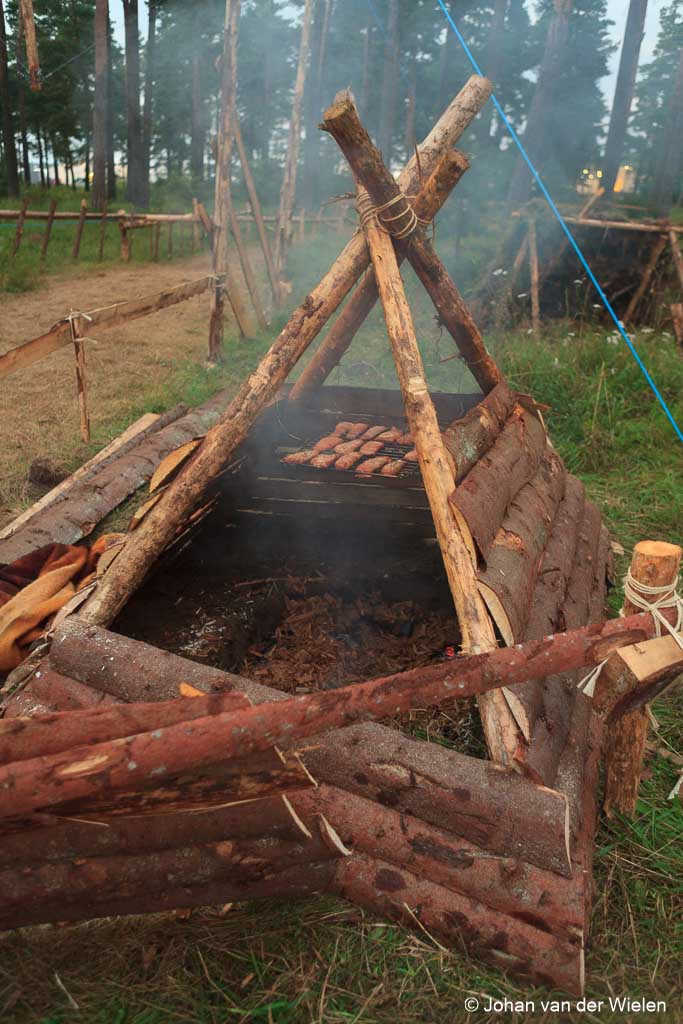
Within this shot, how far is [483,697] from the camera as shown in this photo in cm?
278

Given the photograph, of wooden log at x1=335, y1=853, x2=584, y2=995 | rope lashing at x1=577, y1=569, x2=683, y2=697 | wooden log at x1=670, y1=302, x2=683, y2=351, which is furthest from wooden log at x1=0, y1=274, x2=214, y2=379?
wooden log at x1=670, y1=302, x2=683, y2=351

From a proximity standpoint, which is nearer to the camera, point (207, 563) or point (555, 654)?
point (555, 654)

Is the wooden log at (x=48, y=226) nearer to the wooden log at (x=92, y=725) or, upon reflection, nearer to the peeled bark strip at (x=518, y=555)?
the peeled bark strip at (x=518, y=555)

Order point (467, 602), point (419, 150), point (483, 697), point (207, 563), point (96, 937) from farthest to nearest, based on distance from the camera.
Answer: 1. point (207, 563)
2. point (419, 150)
3. point (467, 602)
4. point (483, 697)
5. point (96, 937)

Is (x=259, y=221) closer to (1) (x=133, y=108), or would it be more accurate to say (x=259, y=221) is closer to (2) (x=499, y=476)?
(2) (x=499, y=476)

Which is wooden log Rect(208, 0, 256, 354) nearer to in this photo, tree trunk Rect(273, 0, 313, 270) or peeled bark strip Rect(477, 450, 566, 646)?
tree trunk Rect(273, 0, 313, 270)

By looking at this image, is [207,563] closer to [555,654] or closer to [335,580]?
[335,580]

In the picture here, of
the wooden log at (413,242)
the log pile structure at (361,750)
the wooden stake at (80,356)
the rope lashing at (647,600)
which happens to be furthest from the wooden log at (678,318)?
the rope lashing at (647,600)

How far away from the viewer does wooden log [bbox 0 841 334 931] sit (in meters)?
2.38

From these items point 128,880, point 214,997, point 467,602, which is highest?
point 467,602

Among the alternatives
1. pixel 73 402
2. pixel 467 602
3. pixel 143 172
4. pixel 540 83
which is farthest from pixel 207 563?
pixel 143 172

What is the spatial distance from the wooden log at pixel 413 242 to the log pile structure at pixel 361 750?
0.06ft

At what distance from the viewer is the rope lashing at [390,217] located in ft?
12.8

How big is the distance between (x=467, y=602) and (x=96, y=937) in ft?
6.06
